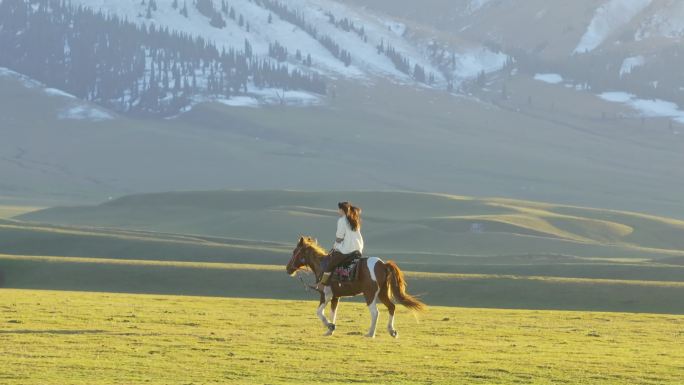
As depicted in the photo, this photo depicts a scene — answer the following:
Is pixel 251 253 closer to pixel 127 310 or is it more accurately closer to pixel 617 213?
pixel 127 310

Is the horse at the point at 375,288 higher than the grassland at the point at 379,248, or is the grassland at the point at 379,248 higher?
the horse at the point at 375,288

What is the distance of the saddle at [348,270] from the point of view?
33375 mm

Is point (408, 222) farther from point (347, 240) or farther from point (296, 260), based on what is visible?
point (347, 240)

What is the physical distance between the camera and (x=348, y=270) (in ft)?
110

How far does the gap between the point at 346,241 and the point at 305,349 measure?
13.3 ft

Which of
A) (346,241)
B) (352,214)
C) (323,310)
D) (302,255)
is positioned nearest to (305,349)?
(323,310)

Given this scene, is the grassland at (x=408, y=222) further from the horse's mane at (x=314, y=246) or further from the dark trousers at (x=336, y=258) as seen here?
the dark trousers at (x=336, y=258)

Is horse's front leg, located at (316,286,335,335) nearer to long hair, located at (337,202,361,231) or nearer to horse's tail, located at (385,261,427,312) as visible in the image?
horse's tail, located at (385,261,427,312)

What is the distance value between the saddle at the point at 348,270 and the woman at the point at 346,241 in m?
0.11

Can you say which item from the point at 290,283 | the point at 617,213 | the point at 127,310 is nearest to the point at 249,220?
the point at 617,213

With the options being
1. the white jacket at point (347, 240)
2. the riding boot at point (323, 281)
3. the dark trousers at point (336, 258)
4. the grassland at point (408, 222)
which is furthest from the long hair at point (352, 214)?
the grassland at point (408, 222)

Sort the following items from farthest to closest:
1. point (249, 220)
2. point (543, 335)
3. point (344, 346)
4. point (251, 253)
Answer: point (249, 220), point (251, 253), point (543, 335), point (344, 346)

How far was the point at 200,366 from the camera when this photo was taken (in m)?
27.2

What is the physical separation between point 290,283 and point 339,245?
37.1m
